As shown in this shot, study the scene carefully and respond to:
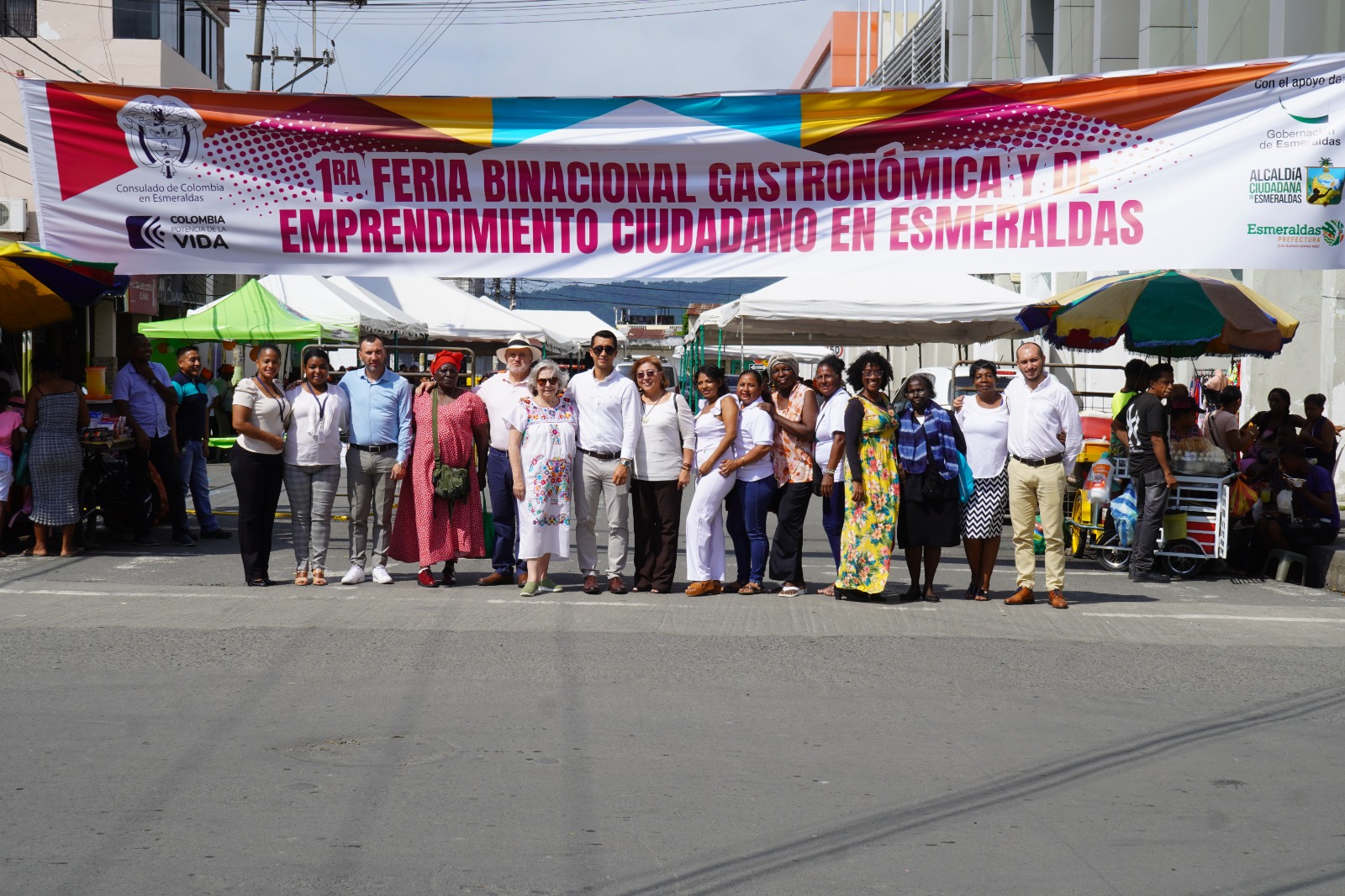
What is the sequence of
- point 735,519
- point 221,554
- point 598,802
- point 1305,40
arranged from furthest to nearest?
point 1305,40, point 221,554, point 735,519, point 598,802

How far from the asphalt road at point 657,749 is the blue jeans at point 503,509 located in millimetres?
929

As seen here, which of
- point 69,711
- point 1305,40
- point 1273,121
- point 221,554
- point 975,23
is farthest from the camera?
point 975,23

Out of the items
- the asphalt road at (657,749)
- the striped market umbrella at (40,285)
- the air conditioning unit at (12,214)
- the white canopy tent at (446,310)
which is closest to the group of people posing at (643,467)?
the asphalt road at (657,749)

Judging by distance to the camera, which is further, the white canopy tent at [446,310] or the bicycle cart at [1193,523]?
the white canopy tent at [446,310]

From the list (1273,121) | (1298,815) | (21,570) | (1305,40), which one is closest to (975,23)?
(1305,40)

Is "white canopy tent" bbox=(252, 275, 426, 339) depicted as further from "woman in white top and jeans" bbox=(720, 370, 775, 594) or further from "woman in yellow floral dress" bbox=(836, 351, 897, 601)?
"woman in yellow floral dress" bbox=(836, 351, 897, 601)

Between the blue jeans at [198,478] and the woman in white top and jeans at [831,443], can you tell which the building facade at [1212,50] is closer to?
the woman in white top and jeans at [831,443]

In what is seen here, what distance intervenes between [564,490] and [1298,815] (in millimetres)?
5825

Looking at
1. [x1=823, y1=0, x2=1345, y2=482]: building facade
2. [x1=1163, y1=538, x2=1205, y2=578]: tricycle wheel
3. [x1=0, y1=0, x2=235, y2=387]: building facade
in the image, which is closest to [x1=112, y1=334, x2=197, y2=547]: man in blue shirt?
[x1=823, y1=0, x2=1345, y2=482]: building facade

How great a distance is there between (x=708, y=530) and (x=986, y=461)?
6.90 feet

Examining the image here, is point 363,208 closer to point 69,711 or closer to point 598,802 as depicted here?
point 69,711

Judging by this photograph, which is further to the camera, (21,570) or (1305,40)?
(1305,40)

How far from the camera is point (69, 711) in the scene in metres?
6.21

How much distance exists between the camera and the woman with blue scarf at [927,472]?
9914mm
